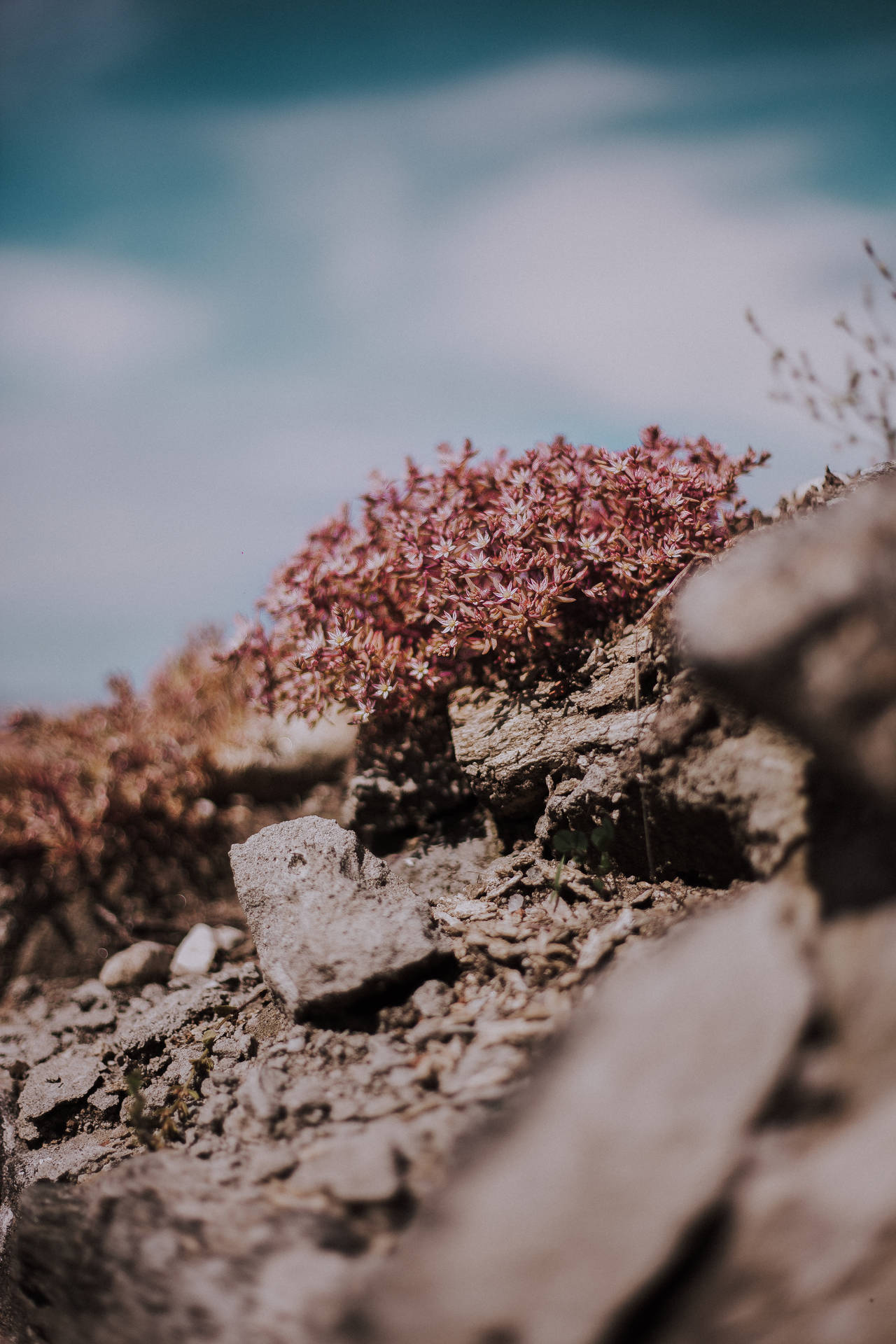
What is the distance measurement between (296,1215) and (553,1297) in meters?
0.87

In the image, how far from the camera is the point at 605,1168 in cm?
165

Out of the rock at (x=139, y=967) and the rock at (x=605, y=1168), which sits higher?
the rock at (x=139, y=967)

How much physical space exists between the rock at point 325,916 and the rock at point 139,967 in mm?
1919

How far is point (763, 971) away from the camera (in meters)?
1.81

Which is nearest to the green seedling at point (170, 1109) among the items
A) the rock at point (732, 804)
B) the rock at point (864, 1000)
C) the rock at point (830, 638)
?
the rock at point (732, 804)

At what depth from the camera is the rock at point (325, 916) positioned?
9.32 feet

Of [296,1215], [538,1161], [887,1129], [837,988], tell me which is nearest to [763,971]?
[837,988]

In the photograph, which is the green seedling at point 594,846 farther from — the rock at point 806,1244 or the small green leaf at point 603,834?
the rock at point 806,1244

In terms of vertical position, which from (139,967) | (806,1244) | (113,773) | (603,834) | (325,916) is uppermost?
(113,773)

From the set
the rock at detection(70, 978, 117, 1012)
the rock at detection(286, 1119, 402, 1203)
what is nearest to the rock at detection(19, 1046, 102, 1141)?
the rock at detection(70, 978, 117, 1012)

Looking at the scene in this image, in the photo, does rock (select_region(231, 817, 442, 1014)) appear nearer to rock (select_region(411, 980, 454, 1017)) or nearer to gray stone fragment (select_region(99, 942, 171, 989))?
rock (select_region(411, 980, 454, 1017))

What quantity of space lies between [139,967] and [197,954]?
1.65 feet

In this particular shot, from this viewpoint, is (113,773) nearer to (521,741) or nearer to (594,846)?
Result: (521,741)

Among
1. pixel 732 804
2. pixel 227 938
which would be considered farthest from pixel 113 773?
pixel 732 804
